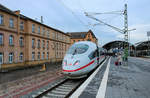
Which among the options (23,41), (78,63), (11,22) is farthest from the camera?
(23,41)

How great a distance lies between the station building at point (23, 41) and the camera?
1667 cm

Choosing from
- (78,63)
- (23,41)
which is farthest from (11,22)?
(78,63)

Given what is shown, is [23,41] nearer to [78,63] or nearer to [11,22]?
[11,22]

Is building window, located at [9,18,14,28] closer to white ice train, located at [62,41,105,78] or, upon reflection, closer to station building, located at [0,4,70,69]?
station building, located at [0,4,70,69]

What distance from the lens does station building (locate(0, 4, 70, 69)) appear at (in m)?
16.7

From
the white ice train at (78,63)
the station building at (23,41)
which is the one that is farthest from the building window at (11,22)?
the white ice train at (78,63)

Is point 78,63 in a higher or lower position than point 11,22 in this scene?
lower

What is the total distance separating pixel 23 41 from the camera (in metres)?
20.7

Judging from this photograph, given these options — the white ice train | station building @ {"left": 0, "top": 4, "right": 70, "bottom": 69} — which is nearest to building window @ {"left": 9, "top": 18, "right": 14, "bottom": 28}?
station building @ {"left": 0, "top": 4, "right": 70, "bottom": 69}

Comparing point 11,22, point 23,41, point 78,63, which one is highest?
point 11,22

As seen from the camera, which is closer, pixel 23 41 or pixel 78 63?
pixel 78 63

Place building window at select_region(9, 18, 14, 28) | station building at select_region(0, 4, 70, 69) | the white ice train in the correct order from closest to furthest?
the white ice train < station building at select_region(0, 4, 70, 69) < building window at select_region(9, 18, 14, 28)

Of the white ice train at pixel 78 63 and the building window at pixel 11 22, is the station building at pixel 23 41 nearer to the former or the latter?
the building window at pixel 11 22

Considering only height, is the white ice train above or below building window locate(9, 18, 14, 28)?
below
